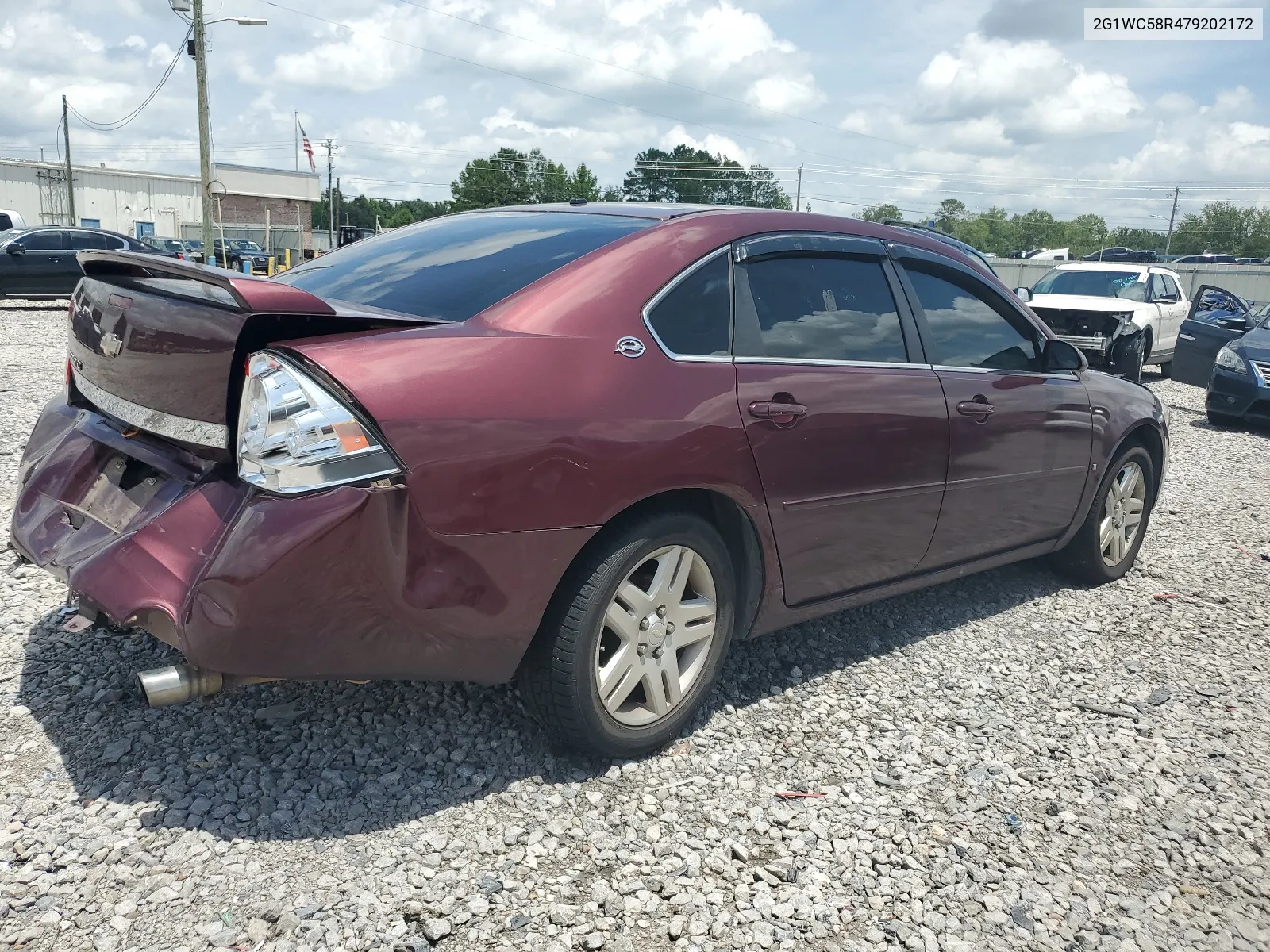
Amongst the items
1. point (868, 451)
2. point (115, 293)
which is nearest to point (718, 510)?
point (868, 451)

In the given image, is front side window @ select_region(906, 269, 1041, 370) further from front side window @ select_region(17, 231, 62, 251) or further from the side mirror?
front side window @ select_region(17, 231, 62, 251)

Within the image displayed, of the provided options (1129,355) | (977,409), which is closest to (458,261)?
(977,409)

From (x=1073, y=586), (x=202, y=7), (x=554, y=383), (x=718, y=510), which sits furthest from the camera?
(x=202, y=7)

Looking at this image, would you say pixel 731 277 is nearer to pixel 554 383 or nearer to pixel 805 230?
pixel 805 230

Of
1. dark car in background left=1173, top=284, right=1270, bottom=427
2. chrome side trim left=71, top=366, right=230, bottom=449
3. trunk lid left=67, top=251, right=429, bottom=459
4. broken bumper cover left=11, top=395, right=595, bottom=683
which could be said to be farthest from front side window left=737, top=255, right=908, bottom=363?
dark car in background left=1173, top=284, right=1270, bottom=427

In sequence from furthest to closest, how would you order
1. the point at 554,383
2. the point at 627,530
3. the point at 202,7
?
the point at 202,7 < the point at 627,530 < the point at 554,383

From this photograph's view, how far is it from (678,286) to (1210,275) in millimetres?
41827

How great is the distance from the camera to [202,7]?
21.6m

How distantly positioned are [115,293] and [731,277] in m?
1.85

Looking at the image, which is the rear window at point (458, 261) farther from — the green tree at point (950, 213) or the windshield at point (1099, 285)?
the green tree at point (950, 213)

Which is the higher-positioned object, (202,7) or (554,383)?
(202,7)

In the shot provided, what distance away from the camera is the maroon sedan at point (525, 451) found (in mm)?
2373

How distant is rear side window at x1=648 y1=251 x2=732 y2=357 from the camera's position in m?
2.98

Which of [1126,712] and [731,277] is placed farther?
[1126,712]
